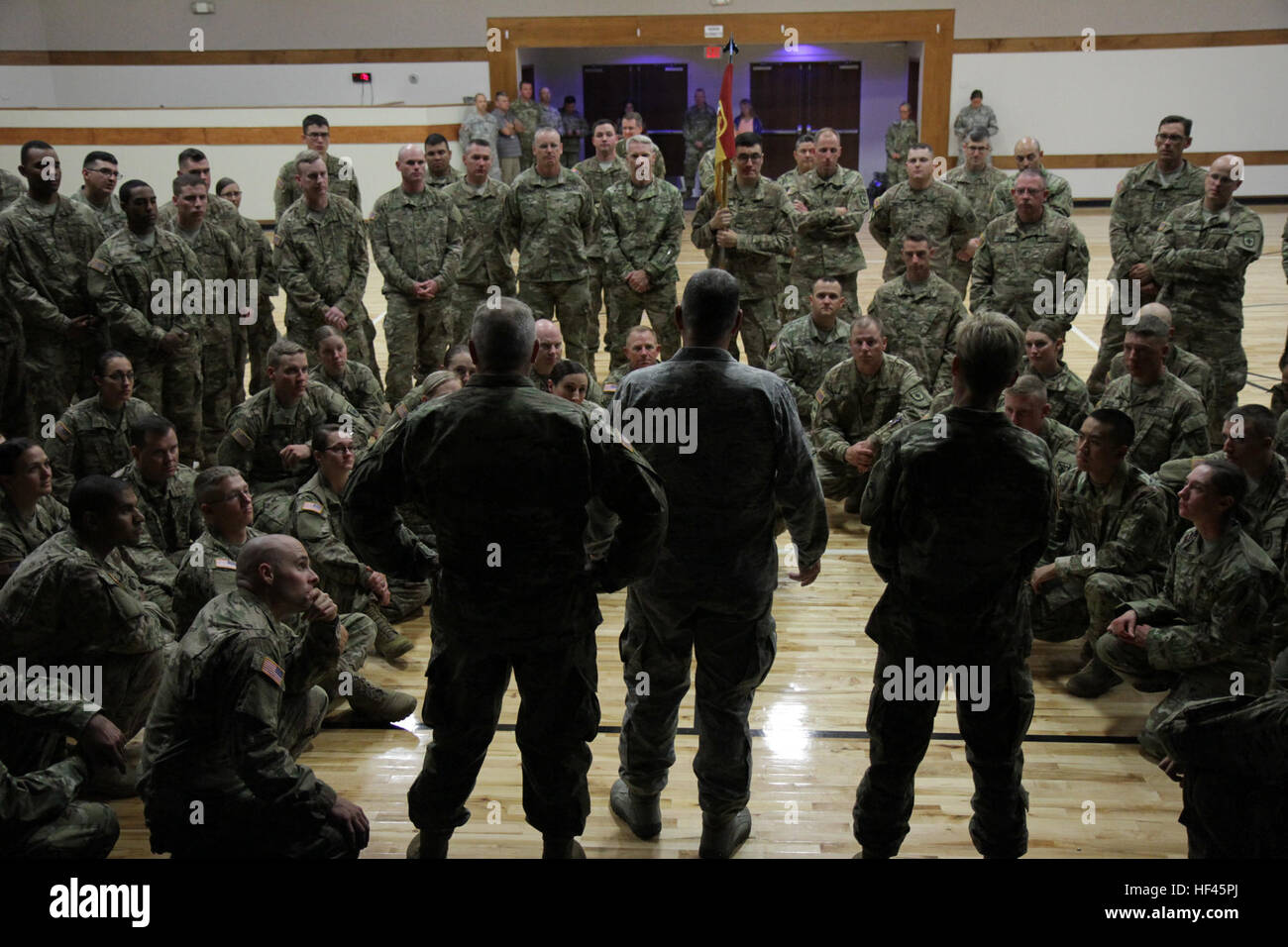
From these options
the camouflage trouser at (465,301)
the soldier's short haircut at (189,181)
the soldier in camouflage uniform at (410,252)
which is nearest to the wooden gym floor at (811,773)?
the soldier in camouflage uniform at (410,252)

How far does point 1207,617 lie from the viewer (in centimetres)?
408

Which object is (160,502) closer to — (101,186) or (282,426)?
(282,426)

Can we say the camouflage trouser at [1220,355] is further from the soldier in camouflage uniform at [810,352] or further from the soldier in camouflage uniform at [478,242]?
the soldier in camouflage uniform at [478,242]

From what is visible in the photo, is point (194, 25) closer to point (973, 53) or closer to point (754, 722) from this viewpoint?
point (973, 53)

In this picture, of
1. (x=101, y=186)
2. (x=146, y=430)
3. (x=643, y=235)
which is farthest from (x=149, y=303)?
(x=643, y=235)

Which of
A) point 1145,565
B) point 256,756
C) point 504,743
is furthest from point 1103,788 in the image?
point 256,756

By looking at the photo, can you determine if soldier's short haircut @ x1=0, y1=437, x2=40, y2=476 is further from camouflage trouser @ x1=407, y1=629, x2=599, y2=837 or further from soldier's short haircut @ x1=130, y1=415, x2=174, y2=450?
camouflage trouser @ x1=407, y1=629, x2=599, y2=837

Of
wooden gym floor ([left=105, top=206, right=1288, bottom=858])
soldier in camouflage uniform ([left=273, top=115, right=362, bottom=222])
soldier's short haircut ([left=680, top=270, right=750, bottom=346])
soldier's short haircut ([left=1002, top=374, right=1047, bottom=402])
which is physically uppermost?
soldier in camouflage uniform ([left=273, top=115, right=362, bottom=222])

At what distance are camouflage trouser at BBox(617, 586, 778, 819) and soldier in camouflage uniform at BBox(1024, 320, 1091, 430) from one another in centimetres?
318

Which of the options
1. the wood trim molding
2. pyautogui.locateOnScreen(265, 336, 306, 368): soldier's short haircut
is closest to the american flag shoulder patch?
pyautogui.locateOnScreen(265, 336, 306, 368): soldier's short haircut

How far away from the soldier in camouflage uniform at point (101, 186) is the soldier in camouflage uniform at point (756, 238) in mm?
3688

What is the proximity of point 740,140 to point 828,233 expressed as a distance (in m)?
0.91

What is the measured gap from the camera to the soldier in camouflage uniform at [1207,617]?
3959 mm

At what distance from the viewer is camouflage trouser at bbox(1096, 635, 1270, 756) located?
4047 mm
